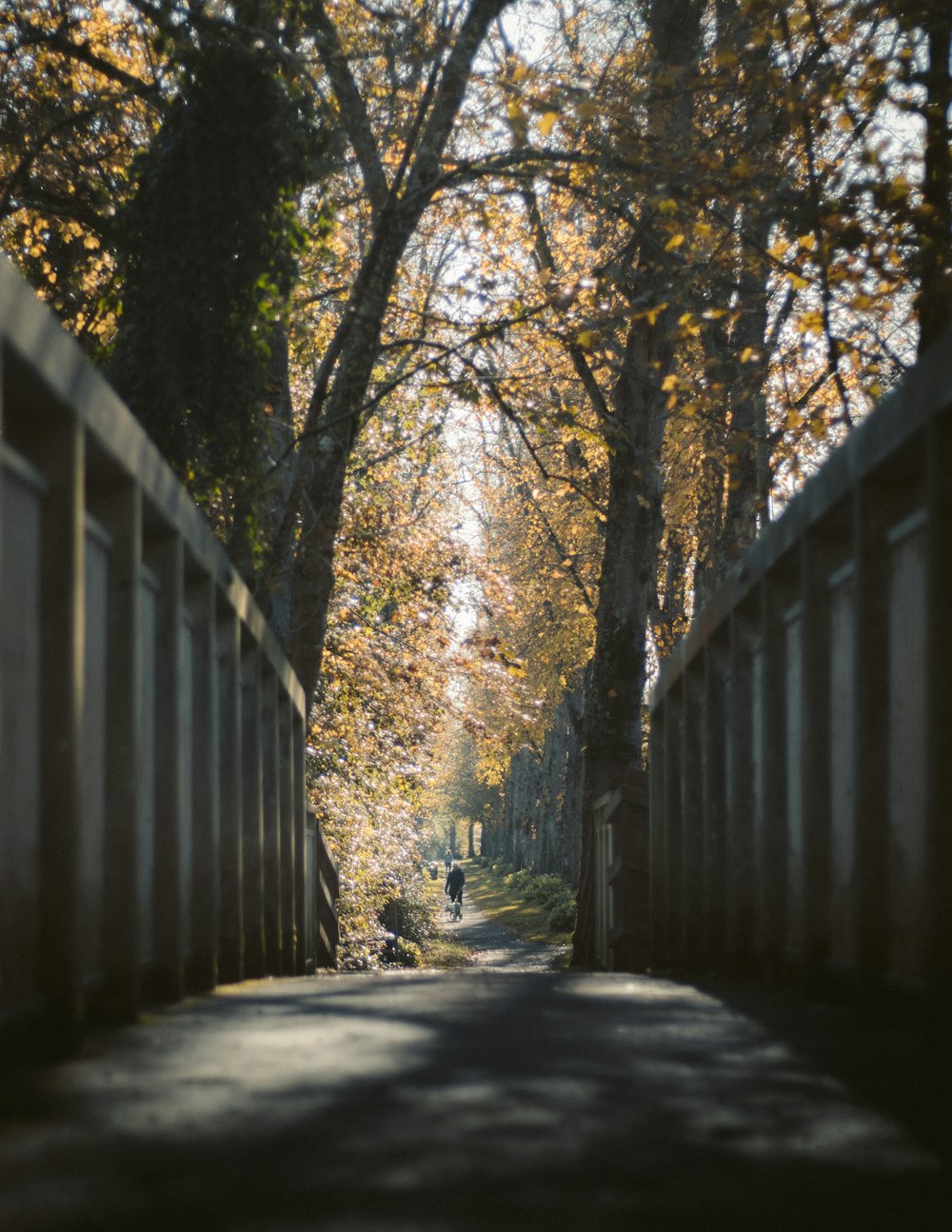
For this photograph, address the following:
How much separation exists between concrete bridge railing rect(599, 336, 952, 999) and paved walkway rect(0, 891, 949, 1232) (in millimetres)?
638

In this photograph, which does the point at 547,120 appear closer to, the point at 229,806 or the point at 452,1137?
the point at 229,806

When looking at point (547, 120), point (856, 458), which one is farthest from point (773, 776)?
point (547, 120)

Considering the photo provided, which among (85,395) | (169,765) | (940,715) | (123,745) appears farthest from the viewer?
(169,765)

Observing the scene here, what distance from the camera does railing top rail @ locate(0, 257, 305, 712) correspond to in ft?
11.3

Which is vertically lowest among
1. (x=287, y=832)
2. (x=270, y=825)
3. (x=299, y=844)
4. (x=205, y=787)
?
(x=299, y=844)

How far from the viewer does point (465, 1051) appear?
3967 millimetres

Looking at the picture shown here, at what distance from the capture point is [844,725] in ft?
16.6

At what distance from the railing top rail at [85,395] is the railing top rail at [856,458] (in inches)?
86.3

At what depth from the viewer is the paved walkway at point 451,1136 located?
2393 millimetres

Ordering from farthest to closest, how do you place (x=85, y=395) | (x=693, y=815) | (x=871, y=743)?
(x=693, y=815)
(x=871, y=743)
(x=85, y=395)

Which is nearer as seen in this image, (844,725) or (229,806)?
(844,725)

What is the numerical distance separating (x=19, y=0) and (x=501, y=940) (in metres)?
25.2

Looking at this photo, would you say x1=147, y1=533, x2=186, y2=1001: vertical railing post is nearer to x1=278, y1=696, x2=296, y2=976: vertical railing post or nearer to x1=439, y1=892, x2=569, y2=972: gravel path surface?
x1=278, y1=696, x2=296, y2=976: vertical railing post

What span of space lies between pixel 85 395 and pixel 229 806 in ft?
11.2
